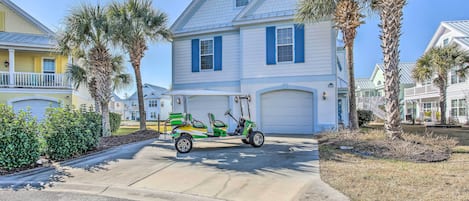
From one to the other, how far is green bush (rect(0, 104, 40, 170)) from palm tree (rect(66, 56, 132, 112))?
22.7 ft

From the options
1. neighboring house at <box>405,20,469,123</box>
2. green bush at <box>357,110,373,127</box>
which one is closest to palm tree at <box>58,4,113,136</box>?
green bush at <box>357,110,373,127</box>

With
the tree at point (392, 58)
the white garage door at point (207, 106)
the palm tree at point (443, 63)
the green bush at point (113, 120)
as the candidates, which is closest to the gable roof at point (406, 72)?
the palm tree at point (443, 63)

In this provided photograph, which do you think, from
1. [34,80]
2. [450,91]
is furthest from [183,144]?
[450,91]

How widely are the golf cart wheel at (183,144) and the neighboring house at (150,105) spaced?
130 ft

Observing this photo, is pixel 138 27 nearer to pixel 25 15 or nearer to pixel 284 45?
pixel 284 45

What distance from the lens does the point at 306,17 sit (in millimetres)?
12898

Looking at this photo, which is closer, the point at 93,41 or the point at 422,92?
the point at 93,41

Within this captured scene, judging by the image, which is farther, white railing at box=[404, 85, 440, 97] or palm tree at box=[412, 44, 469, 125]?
white railing at box=[404, 85, 440, 97]

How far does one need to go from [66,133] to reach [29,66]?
13964 mm

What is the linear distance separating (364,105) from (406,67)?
11.8 m

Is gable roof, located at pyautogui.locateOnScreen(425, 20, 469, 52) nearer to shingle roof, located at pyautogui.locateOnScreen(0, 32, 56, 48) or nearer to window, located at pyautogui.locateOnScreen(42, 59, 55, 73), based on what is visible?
shingle roof, located at pyautogui.locateOnScreen(0, 32, 56, 48)

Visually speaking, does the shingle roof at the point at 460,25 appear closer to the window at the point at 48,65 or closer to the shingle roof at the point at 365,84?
the shingle roof at the point at 365,84

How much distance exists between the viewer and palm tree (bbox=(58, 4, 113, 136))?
38.9 feet

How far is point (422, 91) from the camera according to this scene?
28.0 meters
